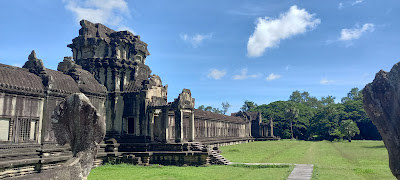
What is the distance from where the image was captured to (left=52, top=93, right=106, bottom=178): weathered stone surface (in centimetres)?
712

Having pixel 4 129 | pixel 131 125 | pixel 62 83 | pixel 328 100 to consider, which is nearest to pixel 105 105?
pixel 131 125

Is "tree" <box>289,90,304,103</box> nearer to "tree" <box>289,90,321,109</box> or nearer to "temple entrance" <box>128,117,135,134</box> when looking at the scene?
"tree" <box>289,90,321,109</box>

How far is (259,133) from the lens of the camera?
72938 mm

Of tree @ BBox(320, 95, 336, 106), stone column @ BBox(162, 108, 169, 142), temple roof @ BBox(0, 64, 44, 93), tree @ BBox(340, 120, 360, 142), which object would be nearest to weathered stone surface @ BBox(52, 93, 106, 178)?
temple roof @ BBox(0, 64, 44, 93)

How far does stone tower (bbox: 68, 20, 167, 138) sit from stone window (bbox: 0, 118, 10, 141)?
9.65 m

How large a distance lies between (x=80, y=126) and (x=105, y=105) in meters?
20.1

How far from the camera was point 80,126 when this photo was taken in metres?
7.23

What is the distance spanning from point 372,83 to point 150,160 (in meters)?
21.0

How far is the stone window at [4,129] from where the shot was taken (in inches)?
658

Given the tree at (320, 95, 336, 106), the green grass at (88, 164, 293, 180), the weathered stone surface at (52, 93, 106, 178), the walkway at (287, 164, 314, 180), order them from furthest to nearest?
the tree at (320, 95, 336, 106), the green grass at (88, 164, 293, 180), the walkway at (287, 164, 314, 180), the weathered stone surface at (52, 93, 106, 178)

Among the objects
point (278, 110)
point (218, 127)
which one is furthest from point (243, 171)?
point (278, 110)

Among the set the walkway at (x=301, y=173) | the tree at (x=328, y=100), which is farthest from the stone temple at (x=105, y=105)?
the tree at (x=328, y=100)

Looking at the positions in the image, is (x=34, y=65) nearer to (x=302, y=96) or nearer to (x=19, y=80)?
(x=19, y=80)

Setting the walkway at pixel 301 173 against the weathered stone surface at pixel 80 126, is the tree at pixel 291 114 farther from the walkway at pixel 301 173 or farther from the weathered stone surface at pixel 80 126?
the weathered stone surface at pixel 80 126
